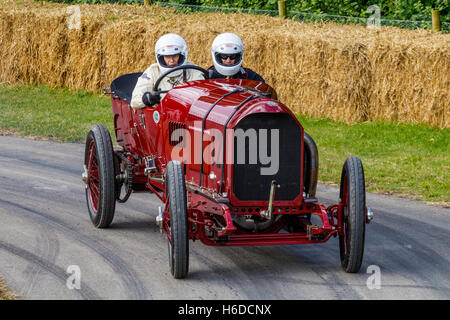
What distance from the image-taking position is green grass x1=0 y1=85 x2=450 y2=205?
11.2 meters

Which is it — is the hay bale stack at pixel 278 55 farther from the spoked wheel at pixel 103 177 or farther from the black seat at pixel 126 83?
the spoked wheel at pixel 103 177

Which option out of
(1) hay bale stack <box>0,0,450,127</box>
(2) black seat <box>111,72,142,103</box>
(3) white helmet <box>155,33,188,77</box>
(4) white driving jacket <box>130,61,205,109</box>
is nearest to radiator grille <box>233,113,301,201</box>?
(4) white driving jacket <box>130,61,205,109</box>

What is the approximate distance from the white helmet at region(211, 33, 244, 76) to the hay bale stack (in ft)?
21.2

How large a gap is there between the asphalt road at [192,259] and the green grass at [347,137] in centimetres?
118

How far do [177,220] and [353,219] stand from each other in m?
1.45

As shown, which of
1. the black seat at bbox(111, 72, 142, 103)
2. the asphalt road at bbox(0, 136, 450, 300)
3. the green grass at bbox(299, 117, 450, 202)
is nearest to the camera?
the asphalt road at bbox(0, 136, 450, 300)

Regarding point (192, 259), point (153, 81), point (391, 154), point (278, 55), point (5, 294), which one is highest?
point (153, 81)

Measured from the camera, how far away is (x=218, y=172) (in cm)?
695

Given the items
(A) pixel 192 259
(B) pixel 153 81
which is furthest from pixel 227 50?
(A) pixel 192 259

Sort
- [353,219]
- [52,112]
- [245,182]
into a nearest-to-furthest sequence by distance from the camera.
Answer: [353,219]
[245,182]
[52,112]

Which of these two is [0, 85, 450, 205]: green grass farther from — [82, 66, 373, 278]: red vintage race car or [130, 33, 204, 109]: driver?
[82, 66, 373, 278]: red vintage race car

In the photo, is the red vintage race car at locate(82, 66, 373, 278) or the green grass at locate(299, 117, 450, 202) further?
the green grass at locate(299, 117, 450, 202)

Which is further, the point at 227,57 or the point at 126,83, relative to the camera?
the point at 126,83

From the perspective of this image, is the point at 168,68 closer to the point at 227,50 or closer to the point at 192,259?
the point at 227,50
